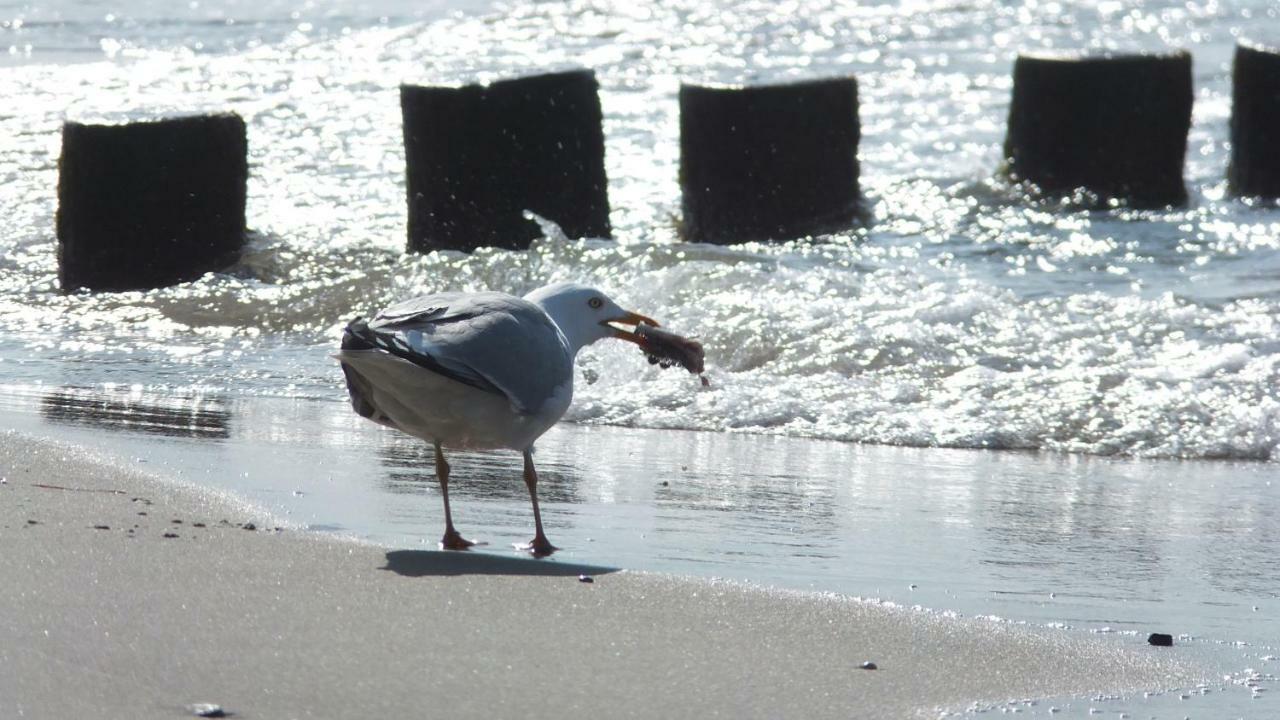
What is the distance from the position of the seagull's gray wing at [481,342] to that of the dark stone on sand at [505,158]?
4451 mm

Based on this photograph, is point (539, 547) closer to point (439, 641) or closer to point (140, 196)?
point (439, 641)

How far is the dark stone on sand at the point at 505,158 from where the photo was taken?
28.6 ft

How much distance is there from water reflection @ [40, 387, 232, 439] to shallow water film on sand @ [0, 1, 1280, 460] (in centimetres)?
25

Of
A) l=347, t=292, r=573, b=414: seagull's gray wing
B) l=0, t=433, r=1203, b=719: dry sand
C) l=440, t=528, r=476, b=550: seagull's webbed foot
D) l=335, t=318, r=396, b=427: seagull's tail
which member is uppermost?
l=347, t=292, r=573, b=414: seagull's gray wing

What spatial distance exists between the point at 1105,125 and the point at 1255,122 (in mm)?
1052

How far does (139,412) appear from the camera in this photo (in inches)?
238

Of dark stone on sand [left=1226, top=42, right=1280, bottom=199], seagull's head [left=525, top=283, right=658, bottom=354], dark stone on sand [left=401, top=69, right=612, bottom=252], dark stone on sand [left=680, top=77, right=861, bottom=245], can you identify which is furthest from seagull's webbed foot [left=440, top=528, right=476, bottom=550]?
dark stone on sand [left=1226, top=42, right=1280, bottom=199]

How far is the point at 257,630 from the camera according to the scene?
3.23 meters

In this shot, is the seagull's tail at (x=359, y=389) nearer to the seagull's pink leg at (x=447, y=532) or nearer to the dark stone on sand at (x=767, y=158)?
the seagull's pink leg at (x=447, y=532)

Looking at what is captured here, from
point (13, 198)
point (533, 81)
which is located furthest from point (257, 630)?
point (13, 198)

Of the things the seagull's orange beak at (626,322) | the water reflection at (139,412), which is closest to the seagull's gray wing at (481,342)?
the seagull's orange beak at (626,322)

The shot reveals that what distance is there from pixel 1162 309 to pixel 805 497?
117 inches

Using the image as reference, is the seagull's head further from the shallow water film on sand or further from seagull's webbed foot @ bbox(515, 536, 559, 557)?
the shallow water film on sand

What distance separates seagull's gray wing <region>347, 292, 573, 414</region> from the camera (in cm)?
398
